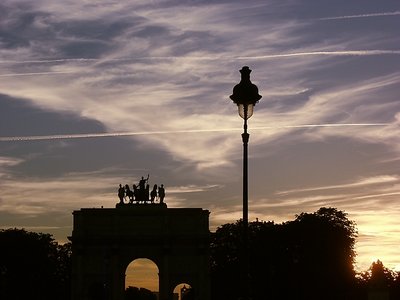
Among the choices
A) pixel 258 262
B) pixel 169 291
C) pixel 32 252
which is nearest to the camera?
pixel 169 291

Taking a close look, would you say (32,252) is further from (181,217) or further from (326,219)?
(326,219)

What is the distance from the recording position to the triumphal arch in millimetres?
94562

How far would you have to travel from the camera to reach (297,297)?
103938 millimetres

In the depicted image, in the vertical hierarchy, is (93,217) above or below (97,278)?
above

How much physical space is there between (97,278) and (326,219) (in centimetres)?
3286

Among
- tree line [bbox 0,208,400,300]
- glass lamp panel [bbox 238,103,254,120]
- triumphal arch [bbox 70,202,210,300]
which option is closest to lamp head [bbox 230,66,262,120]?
glass lamp panel [bbox 238,103,254,120]

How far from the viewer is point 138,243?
3755 inches

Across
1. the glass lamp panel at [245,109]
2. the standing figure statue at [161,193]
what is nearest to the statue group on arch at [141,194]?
the standing figure statue at [161,193]

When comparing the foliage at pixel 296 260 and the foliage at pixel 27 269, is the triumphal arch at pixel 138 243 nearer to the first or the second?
the foliage at pixel 296 260

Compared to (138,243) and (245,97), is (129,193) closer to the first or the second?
(138,243)

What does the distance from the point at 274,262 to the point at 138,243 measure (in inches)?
848

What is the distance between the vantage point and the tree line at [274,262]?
346 feet

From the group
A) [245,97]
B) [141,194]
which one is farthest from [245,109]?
[141,194]

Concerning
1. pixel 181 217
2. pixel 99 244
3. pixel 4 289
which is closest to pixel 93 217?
pixel 99 244
